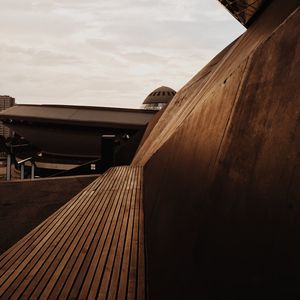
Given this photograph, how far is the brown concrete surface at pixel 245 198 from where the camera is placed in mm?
1677

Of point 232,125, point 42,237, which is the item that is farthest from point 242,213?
point 42,237

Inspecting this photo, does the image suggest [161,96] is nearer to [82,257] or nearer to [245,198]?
[82,257]

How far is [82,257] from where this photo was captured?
4.30m

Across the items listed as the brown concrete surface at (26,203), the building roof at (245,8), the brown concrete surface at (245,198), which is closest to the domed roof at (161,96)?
the brown concrete surface at (26,203)

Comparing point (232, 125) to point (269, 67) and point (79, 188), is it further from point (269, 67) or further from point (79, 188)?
point (79, 188)

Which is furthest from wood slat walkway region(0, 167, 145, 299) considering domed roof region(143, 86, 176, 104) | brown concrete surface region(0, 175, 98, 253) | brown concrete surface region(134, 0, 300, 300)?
domed roof region(143, 86, 176, 104)

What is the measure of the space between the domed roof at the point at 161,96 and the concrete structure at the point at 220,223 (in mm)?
55812

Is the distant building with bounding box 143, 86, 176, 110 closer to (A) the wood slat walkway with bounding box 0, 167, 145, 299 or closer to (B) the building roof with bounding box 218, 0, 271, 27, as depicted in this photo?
(B) the building roof with bounding box 218, 0, 271, 27

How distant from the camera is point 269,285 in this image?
1.60 metres

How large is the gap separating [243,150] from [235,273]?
3.20ft

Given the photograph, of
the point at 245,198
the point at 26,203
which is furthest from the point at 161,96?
the point at 245,198

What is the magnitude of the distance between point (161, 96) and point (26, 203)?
53.8 m

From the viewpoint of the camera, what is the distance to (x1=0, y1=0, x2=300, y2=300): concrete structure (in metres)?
1.74

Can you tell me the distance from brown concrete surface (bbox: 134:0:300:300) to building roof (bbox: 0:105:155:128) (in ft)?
97.5
